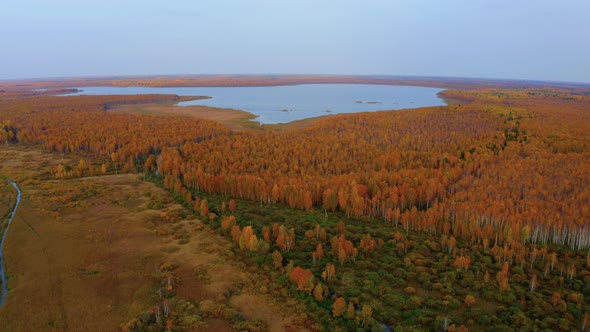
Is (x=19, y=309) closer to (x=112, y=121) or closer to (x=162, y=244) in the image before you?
(x=162, y=244)

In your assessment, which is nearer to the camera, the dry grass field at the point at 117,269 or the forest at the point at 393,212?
the dry grass field at the point at 117,269

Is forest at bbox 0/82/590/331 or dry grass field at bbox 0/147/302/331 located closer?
dry grass field at bbox 0/147/302/331

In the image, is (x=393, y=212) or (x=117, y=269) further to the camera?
(x=393, y=212)

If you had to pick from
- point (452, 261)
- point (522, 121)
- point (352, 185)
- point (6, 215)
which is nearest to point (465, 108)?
point (522, 121)

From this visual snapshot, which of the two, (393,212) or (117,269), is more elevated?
(393,212)

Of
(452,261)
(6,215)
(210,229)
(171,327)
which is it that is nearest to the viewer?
(171,327)
